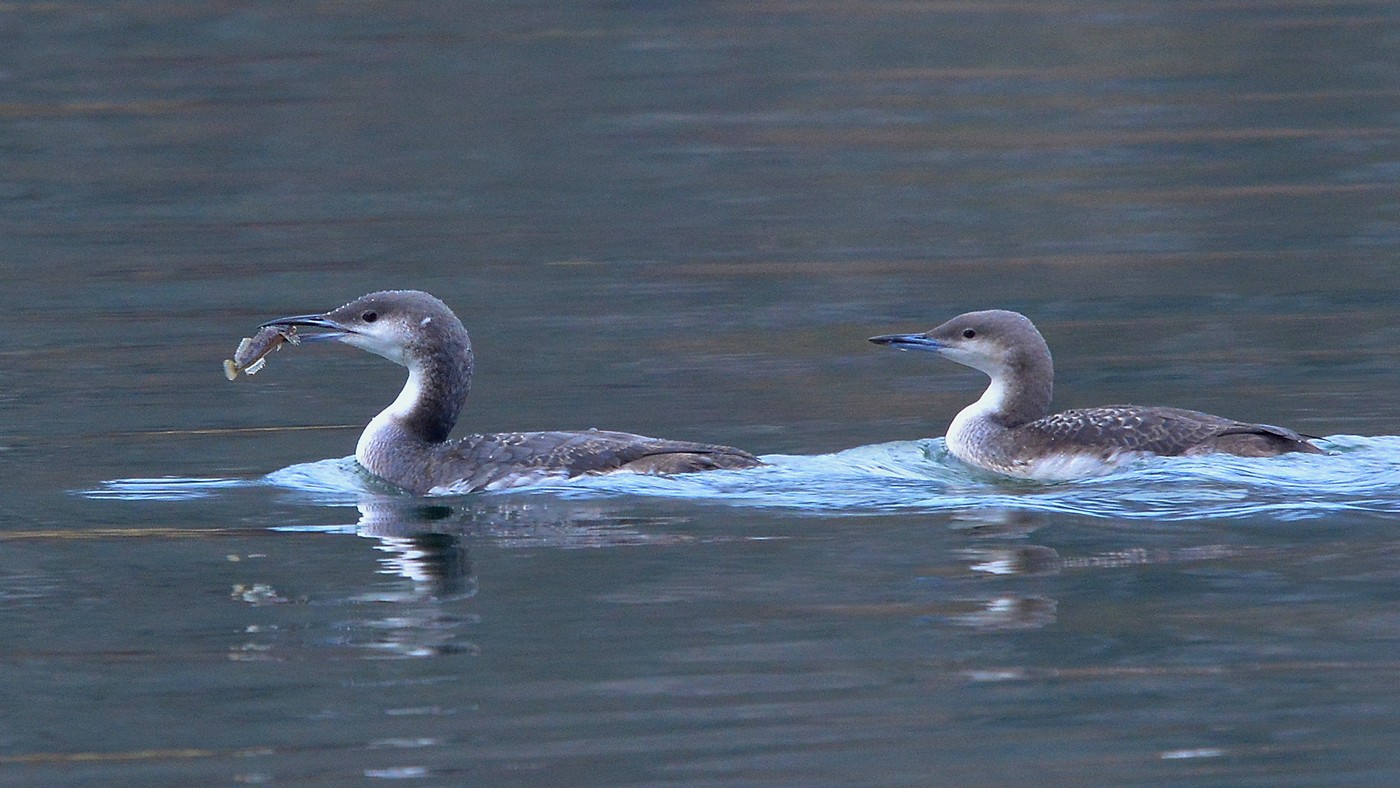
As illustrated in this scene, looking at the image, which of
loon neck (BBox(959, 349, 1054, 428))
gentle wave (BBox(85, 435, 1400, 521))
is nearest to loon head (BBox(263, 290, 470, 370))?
gentle wave (BBox(85, 435, 1400, 521))

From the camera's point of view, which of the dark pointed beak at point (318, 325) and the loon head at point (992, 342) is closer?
the dark pointed beak at point (318, 325)

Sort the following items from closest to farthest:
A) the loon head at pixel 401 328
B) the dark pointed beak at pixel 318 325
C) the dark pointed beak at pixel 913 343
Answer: the dark pointed beak at pixel 318 325 < the loon head at pixel 401 328 < the dark pointed beak at pixel 913 343

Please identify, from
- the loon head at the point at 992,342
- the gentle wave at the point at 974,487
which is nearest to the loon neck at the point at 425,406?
the gentle wave at the point at 974,487

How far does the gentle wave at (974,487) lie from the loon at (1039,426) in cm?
9

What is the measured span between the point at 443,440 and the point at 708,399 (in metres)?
1.65

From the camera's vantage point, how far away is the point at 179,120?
19844mm

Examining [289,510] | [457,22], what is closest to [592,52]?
[457,22]

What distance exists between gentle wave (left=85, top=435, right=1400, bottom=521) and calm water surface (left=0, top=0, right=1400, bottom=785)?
0.03 meters

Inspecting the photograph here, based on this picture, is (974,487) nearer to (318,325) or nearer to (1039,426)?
(1039,426)

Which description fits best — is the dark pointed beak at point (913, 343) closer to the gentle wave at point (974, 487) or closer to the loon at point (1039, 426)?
the loon at point (1039, 426)

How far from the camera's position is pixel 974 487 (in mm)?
8812

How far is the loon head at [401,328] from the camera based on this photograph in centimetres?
913

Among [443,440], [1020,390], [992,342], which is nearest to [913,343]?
[992,342]

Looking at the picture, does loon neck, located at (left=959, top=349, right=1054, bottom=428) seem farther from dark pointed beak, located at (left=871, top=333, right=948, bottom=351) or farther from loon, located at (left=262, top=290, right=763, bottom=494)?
loon, located at (left=262, top=290, right=763, bottom=494)
